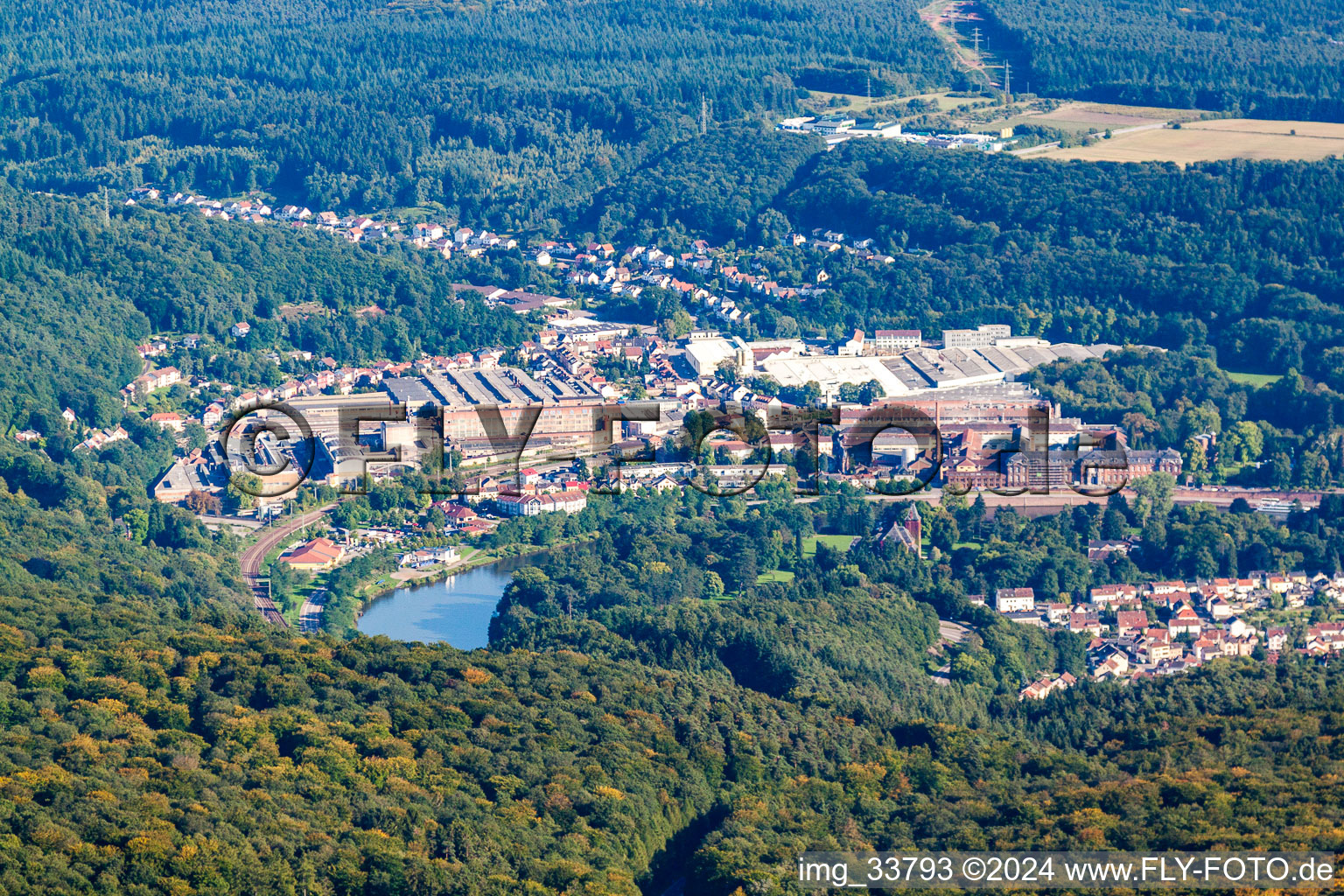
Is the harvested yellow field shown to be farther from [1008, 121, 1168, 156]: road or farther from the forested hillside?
the forested hillside

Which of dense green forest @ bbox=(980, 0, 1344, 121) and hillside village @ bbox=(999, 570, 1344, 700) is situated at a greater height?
dense green forest @ bbox=(980, 0, 1344, 121)

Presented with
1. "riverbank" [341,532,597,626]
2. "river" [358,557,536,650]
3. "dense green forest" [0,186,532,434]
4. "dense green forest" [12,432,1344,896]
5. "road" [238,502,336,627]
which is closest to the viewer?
"dense green forest" [12,432,1344,896]

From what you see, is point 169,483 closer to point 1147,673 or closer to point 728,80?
point 1147,673

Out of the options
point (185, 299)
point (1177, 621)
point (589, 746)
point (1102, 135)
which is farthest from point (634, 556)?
point (1102, 135)

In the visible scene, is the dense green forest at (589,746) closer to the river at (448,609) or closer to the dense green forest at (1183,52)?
the river at (448,609)

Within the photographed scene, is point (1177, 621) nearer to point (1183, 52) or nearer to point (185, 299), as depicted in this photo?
point (185, 299)

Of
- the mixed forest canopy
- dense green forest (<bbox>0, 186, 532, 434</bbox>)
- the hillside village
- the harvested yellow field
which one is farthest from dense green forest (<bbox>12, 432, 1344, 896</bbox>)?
the harvested yellow field
